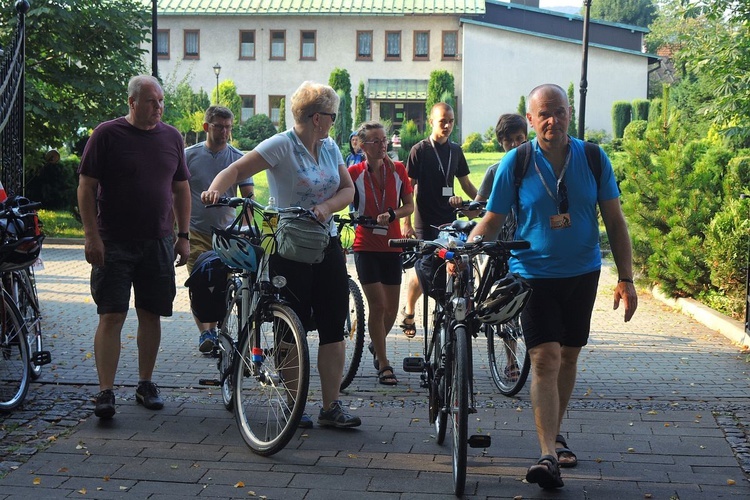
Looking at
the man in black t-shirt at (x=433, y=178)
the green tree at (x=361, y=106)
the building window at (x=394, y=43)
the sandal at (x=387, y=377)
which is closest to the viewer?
the sandal at (x=387, y=377)

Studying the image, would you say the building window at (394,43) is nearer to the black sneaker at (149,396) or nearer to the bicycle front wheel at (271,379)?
the black sneaker at (149,396)

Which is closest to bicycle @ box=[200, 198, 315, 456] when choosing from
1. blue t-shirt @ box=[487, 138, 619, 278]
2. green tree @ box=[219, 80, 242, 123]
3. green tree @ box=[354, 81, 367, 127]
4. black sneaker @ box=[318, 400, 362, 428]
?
black sneaker @ box=[318, 400, 362, 428]

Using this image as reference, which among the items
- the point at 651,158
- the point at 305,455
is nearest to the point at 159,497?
the point at 305,455

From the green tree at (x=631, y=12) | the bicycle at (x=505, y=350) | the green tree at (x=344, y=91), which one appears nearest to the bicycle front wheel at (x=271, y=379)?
the bicycle at (x=505, y=350)

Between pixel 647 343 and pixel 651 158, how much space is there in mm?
4107

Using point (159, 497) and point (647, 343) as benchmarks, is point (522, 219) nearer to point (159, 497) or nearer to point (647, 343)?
point (159, 497)

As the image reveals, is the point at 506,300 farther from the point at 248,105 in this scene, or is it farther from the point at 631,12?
the point at 631,12

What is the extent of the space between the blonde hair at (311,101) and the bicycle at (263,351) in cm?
59

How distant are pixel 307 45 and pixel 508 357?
55403mm

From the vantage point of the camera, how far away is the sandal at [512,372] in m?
7.34

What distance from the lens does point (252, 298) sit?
6.21 m

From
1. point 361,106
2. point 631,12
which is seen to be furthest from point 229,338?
point 631,12

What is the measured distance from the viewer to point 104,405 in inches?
250

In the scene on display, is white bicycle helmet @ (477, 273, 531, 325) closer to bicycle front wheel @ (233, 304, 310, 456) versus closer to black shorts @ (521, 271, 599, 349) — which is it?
black shorts @ (521, 271, 599, 349)
